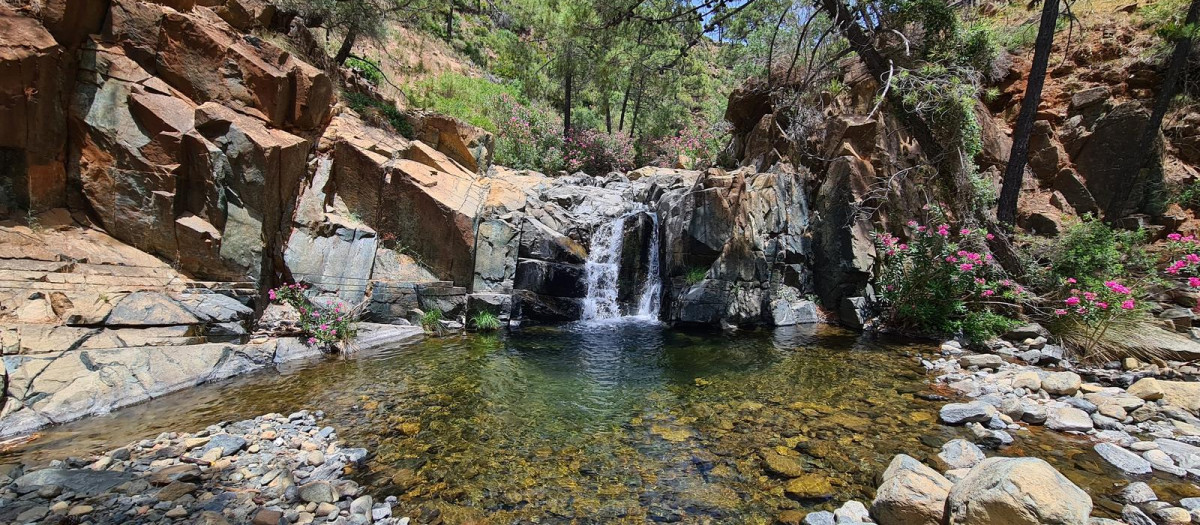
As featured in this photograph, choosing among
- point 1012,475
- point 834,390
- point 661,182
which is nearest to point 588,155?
point 661,182

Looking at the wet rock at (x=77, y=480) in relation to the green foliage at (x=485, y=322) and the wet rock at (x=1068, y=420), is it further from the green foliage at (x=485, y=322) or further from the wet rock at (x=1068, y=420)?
the wet rock at (x=1068, y=420)

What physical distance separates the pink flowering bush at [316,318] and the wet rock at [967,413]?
28.2 feet

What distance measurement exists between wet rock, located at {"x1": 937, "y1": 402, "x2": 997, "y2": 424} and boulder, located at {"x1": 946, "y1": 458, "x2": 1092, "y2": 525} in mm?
2229

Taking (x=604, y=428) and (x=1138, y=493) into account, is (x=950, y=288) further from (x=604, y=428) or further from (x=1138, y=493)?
(x=604, y=428)

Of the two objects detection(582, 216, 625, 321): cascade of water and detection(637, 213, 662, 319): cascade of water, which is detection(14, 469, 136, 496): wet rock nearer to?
detection(582, 216, 625, 321): cascade of water

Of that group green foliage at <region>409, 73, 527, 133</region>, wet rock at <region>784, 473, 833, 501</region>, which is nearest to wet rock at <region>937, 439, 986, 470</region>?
wet rock at <region>784, 473, 833, 501</region>

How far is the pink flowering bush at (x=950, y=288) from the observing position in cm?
785

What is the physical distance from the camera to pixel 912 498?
301 centimetres

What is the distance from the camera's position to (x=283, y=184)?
841 centimetres

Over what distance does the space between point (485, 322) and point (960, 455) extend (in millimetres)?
8159

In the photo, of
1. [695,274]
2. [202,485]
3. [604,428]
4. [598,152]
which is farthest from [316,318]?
[598,152]

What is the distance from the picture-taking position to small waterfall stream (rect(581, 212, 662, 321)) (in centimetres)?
1173

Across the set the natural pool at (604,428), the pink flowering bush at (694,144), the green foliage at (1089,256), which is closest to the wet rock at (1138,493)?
the natural pool at (604,428)

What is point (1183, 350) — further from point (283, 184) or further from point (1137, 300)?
point (283, 184)
